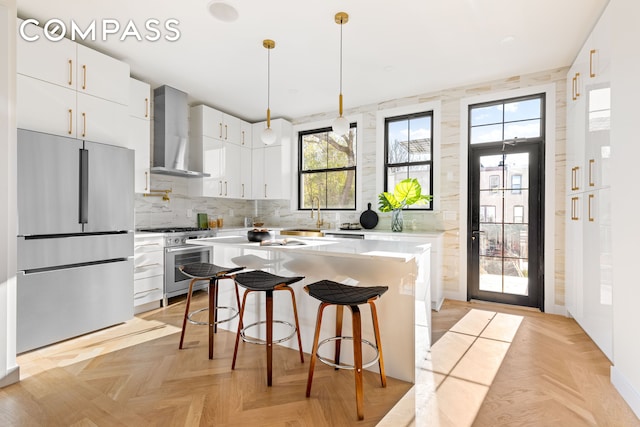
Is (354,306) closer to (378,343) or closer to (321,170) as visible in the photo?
(378,343)

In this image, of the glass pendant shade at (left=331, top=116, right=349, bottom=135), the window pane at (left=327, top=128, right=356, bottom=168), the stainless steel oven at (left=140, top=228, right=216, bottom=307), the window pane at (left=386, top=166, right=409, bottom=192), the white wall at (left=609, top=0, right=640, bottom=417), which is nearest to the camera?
the white wall at (left=609, top=0, right=640, bottom=417)

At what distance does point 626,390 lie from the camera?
1855mm

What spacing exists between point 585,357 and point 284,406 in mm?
2358

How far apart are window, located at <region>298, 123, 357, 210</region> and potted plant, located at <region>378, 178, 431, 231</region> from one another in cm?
80

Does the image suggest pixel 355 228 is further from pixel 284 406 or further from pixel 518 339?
pixel 284 406

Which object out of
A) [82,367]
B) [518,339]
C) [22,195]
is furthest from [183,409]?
[518,339]

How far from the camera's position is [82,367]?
2.23 m

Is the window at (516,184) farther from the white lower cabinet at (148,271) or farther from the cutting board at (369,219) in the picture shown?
the white lower cabinet at (148,271)

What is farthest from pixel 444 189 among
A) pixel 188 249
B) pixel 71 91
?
pixel 71 91

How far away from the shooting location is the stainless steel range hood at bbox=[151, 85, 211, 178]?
3.90m

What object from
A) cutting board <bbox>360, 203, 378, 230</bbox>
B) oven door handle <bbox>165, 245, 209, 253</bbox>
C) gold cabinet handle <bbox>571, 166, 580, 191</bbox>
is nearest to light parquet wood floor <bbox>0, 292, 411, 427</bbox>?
oven door handle <bbox>165, 245, 209, 253</bbox>

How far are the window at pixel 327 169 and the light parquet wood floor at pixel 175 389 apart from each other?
289 cm

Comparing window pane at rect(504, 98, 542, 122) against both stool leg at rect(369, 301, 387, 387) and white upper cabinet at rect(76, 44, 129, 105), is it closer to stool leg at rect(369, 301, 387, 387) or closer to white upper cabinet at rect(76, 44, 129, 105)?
stool leg at rect(369, 301, 387, 387)

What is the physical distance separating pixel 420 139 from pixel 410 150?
7.8 inches
